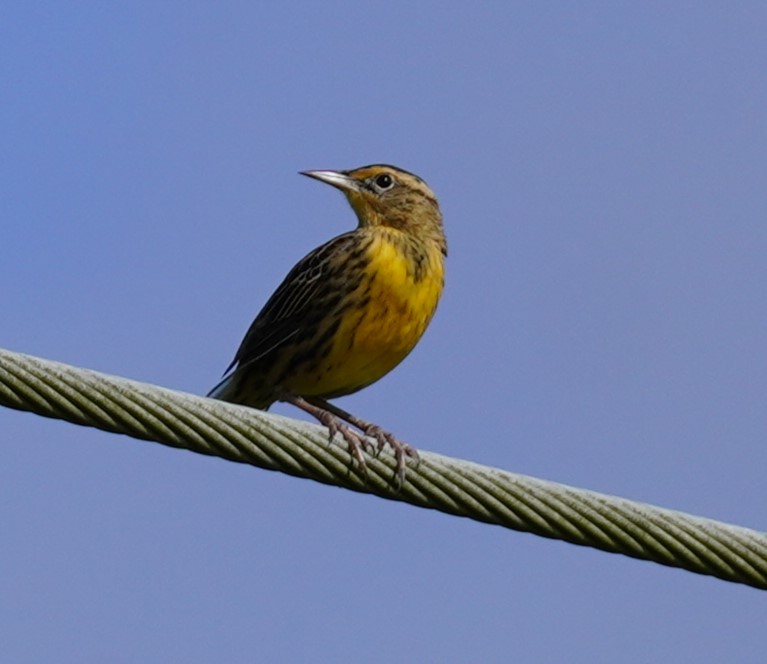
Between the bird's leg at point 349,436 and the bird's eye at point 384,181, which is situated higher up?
the bird's eye at point 384,181

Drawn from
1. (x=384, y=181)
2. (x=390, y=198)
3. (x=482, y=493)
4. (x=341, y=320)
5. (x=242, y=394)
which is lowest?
(x=482, y=493)

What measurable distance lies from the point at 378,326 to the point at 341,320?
0.25m

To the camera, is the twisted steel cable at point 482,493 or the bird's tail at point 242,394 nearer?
the twisted steel cable at point 482,493

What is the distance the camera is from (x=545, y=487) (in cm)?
773

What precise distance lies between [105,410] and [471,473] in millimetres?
1637

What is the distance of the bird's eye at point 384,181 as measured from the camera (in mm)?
13430

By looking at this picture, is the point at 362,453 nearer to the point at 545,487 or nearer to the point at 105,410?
the point at 545,487

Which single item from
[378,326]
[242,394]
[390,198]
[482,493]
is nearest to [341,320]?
[378,326]

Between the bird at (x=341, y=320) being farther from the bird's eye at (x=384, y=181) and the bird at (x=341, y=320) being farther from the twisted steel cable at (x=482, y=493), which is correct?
the twisted steel cable at (x=482, y=493)

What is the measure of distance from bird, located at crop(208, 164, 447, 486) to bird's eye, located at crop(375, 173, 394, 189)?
1.97 feet

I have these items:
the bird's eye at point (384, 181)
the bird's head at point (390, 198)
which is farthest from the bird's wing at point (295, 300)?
the bird's eye at point (384, 181)

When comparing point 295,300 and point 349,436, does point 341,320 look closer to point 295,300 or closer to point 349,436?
point 295,300

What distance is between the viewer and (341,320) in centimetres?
1169

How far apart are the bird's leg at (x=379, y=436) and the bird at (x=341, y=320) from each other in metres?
0.02
